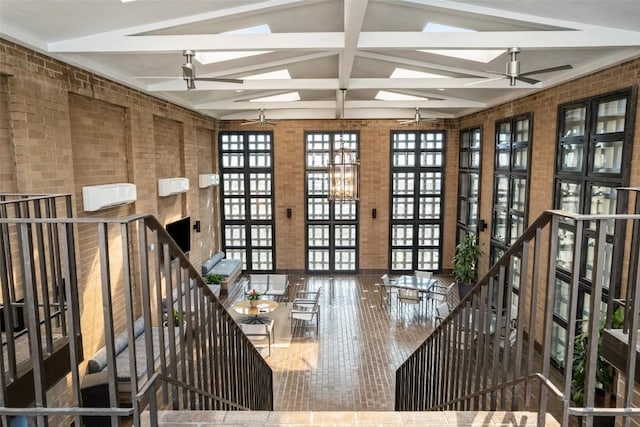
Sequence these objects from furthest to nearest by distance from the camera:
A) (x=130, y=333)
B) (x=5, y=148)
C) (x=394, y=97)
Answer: (x=394, y=97)
(x=5, y=148)
(x=130, y=333)

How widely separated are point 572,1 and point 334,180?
4288mm

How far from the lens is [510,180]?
8.33 meters

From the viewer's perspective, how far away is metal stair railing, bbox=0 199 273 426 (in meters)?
1.66

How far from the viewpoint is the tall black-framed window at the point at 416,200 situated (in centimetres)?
1159

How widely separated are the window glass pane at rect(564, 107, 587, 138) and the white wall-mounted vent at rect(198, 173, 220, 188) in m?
7.49

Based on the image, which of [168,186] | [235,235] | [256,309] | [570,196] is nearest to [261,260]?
[235,235]

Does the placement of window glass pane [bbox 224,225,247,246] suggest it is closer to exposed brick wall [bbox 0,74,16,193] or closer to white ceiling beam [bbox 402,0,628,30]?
exposed brick wall [bbox 0,74,16,193]

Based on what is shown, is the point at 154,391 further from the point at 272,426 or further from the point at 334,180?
the point at 334,180

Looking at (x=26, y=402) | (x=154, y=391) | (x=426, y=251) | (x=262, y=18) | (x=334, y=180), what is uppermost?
(x=262, y=18)

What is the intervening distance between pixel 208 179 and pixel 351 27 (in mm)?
7039

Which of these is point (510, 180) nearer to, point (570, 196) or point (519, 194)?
point (519, 194)

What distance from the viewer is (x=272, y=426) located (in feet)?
7.36

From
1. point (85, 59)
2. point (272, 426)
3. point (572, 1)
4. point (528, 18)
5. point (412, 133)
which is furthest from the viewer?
point (412, 133)

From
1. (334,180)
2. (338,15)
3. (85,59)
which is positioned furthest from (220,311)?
(334,180)
